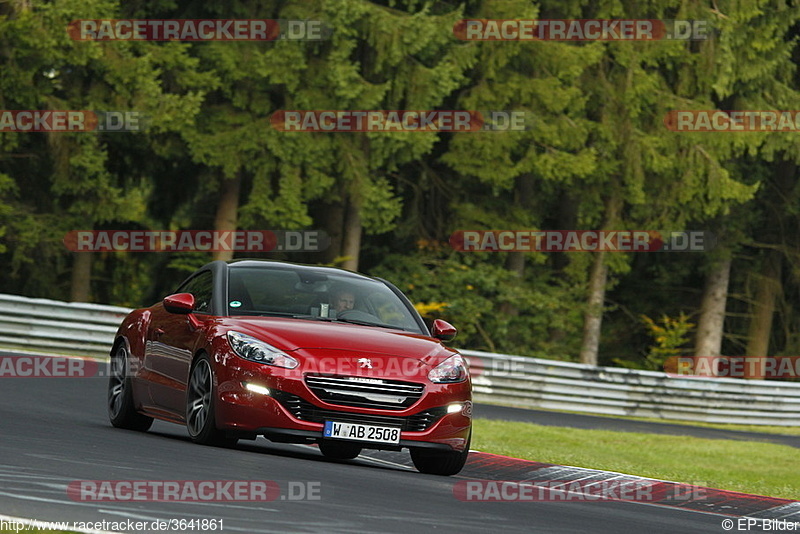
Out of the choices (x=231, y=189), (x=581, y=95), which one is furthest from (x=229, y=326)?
(x=581, y=95)

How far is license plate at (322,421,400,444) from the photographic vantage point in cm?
1106

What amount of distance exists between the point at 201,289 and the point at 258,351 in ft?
5.96

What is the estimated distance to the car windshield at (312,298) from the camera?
40.3ft

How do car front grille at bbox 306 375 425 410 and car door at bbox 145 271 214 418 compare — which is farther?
car door at bbox 145 271 214 418

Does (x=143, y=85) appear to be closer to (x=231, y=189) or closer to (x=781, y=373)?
(x=231, y=189)

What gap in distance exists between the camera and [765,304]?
139 feet

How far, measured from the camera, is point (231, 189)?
111 feet
